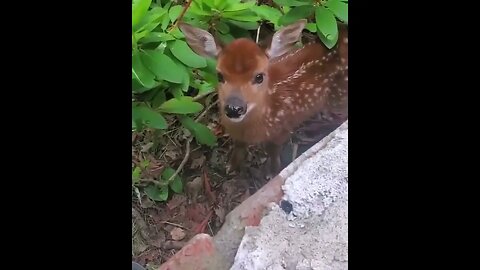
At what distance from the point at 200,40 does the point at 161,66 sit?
4.7 inches

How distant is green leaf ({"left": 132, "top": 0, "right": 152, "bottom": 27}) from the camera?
5.99ft

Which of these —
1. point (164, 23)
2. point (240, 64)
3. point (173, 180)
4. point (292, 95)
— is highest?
point (164, 23)

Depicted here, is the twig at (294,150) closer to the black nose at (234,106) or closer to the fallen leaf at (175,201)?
the black nose at (234,106)

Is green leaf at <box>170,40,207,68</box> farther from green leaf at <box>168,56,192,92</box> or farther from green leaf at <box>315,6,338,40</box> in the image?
green leaf at <box>315,6,338,40</box>

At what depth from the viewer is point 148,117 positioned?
6.04 ft

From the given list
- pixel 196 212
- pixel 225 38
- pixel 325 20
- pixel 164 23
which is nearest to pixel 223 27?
pixel 225 38

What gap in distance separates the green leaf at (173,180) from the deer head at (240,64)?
0.19m

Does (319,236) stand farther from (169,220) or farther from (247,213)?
(169,220)

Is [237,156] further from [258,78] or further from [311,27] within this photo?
[311,27]

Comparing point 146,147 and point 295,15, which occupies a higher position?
point 295,15

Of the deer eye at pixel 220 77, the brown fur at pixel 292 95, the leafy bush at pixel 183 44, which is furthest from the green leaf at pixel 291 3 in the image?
the deer eye at pixel 220 77

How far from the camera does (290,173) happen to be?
188 cm

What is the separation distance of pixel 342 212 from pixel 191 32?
23.2 inches

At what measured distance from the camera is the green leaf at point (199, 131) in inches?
73.7
